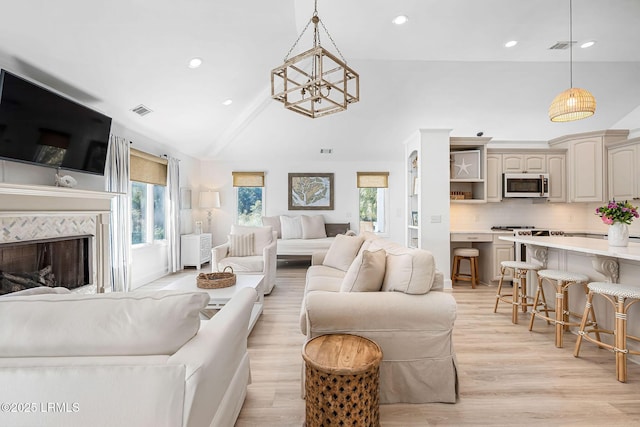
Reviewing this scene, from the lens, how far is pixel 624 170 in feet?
14.1

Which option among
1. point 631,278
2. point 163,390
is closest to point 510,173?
point 631,278

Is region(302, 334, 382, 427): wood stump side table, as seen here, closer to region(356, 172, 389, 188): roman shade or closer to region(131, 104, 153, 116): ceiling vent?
region(131, 104, 153, 116): ceiling vent

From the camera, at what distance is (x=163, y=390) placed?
867 millimetres

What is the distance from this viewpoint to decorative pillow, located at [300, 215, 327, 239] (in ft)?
20.5

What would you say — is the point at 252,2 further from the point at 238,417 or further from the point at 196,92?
the point at 238,417

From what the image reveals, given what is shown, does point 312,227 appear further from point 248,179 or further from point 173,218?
point 173,218

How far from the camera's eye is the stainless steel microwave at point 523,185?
4.53m

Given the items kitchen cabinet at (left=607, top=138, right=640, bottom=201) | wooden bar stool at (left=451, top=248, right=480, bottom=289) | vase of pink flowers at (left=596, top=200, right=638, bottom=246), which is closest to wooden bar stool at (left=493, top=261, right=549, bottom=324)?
vase of pink flowers at (left=596, top=200, right=638, bottom=246)

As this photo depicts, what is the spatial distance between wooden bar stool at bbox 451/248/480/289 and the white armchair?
2729mm

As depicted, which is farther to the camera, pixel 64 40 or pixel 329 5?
pixel 329 5

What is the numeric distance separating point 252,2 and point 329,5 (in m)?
0.74

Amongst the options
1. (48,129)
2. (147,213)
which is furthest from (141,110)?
(147,213)

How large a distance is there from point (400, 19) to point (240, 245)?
3.36 metres

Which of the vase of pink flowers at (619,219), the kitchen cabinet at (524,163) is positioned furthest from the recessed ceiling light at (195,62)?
the kitchen cabinet at (524,163)
